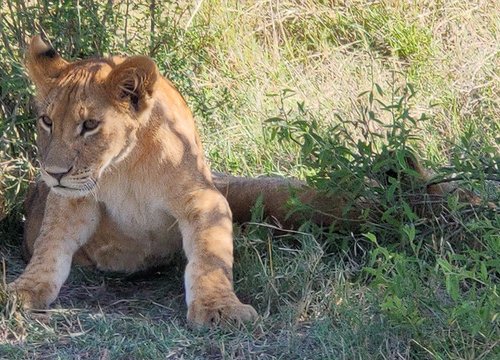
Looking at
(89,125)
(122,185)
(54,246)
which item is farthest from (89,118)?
(54,246)

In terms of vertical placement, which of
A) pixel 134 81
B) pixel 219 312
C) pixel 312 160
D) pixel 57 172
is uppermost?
pixel 134 81

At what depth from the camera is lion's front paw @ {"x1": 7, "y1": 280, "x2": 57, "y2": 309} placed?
11.9 ft

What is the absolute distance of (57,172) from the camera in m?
3.58

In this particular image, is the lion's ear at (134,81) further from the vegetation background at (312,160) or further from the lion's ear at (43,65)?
the vegetation background at (312,160)

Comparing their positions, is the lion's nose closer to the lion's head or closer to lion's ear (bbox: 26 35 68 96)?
the lion's head

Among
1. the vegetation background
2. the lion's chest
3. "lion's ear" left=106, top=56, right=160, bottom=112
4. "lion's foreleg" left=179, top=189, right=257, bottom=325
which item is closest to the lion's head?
"lion's ear" left=106, top=56, right=160, bottom=112

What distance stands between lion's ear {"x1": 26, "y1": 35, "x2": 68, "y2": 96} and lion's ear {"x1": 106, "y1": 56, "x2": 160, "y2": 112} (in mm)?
251

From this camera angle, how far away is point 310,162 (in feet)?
13.5

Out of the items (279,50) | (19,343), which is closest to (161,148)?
(19,343)

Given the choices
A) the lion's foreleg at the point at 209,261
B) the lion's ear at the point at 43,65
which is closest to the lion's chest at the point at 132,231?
the lion's foreleg at the point at 209,261

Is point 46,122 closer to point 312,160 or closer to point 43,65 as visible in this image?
point 43,65

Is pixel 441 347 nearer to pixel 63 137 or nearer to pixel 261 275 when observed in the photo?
pixel 261 275

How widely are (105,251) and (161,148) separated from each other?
48 cm

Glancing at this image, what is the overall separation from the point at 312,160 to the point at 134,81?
0.86 metres
